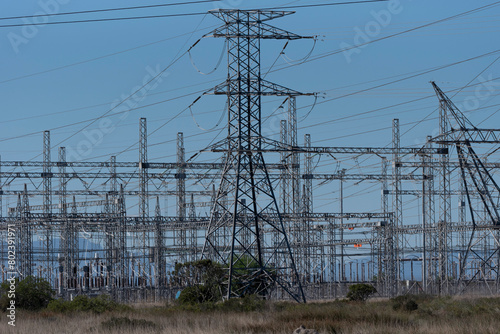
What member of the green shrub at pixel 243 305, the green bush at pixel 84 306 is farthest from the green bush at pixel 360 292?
the green bush at pixel 84 306

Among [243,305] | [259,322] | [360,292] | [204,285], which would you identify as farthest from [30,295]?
[360,292]

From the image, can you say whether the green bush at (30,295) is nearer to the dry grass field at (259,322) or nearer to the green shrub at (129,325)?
the dry grass field at (259,322)

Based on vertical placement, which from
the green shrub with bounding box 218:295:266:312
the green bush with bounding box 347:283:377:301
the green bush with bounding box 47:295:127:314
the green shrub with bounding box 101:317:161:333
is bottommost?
the green bush with bounding box 347:283:377:301

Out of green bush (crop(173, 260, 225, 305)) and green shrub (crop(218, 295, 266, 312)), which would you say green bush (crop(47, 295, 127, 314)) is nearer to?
green bush (crop(173, 260, 225, 305))

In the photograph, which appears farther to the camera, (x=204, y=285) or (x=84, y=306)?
(x=204, y=285)

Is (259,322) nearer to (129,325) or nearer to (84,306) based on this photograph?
(129,325)

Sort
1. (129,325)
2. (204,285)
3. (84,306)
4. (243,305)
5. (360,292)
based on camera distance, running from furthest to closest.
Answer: (360,292)
(204,285)
(84,306)
(243,305)
(129,325)

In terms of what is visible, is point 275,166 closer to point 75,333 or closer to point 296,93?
point 296,93

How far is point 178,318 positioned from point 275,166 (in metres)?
23.9

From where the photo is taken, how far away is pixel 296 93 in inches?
1057

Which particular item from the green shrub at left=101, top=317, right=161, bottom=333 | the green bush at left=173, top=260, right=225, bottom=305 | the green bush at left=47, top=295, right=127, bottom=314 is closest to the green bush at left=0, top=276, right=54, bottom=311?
the green bush at left=47, top=295, right=127, bottom=314

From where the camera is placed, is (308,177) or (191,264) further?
(308,177)

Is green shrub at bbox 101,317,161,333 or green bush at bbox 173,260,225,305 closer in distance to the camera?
green shrub at bbox 101,317,161,333

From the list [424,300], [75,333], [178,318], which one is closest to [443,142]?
[424,300]
